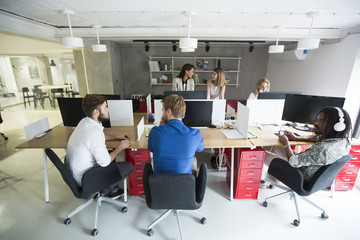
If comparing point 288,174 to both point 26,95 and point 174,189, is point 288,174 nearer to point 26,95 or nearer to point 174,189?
point 174,189

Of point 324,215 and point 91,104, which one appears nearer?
point 91,104

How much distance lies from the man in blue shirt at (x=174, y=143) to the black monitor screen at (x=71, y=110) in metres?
1.49

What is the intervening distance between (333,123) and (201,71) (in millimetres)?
4443

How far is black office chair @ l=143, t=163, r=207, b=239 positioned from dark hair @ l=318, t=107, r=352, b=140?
1.25 metres

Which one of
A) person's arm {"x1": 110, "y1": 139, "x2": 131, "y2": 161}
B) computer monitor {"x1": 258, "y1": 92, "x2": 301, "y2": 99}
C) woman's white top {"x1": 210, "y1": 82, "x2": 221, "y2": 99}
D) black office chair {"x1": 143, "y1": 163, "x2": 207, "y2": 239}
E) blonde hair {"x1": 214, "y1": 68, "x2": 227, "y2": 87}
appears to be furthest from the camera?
woman's white top {"x1": 210, "y1": 82, "x2": 221, "y2": 99}

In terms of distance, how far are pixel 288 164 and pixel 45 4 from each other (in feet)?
11.4

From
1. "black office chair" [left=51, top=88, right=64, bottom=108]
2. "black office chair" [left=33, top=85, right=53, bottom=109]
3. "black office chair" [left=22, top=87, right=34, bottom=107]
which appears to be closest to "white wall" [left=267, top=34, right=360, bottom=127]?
"black office chair" [left=51, top=88, right=64, bottom=108]

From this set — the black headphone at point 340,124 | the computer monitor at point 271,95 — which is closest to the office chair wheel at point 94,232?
the black headphone at point 340,124

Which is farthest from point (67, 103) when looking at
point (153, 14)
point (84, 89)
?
point (84, 89)

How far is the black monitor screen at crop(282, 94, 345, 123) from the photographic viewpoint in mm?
2376

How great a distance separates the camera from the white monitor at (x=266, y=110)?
2659 millimetres

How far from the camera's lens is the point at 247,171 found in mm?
2256

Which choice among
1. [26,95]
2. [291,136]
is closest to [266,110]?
[291,136]

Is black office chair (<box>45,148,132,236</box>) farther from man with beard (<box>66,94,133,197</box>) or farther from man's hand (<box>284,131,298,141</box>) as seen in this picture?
man's hand (<box>284,131,298,141</box>)
